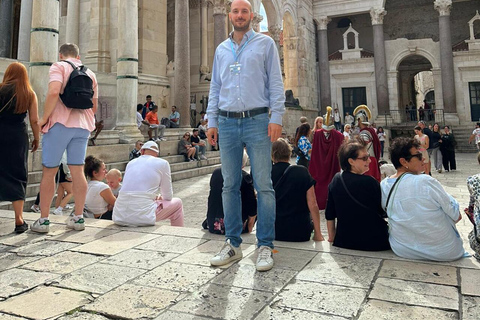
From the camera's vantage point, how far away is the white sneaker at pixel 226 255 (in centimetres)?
269

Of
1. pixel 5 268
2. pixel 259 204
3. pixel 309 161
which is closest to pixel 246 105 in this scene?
pixel 259 204

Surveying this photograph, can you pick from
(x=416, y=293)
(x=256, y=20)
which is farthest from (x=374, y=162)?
(x=256, y=20)

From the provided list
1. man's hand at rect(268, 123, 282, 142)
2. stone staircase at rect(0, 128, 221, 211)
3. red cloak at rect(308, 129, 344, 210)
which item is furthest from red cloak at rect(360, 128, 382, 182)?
stone staircase at rect(0, 128, 221, 211)

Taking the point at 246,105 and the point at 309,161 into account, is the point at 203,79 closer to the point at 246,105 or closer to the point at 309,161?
the point at 309,161

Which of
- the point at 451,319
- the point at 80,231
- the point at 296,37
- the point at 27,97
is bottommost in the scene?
the point at 451,319

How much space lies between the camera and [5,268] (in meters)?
2.74

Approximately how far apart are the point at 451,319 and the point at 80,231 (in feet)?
11.5

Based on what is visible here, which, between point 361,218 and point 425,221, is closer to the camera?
point 425,221

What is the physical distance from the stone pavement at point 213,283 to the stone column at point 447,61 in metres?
24.2

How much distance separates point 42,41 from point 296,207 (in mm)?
7059

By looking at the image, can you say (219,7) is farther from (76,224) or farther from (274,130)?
(274,130)

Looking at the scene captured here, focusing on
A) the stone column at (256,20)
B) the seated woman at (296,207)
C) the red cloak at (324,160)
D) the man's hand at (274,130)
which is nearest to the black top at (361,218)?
the seated woman at (296,207)

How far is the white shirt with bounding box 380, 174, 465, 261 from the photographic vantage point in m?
2.70

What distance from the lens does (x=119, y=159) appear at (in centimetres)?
956
